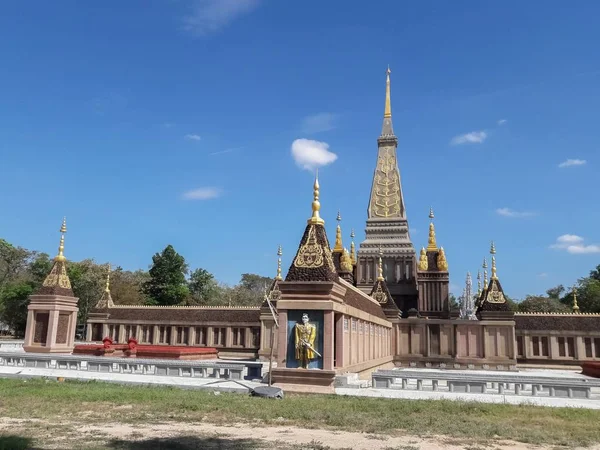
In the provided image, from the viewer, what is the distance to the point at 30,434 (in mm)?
8969

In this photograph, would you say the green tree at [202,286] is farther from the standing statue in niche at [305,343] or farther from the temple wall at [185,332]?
the standing statue in niche at [305,343]

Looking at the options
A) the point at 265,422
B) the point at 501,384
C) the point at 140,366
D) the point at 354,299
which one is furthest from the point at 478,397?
the point at 140,366

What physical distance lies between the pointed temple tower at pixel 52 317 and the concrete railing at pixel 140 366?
7.27 feet

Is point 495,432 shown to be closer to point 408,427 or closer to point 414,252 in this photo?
point 408,427

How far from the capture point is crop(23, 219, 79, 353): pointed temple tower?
26.0 meters

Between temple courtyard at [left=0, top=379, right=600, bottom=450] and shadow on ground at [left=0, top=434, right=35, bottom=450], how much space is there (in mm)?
14

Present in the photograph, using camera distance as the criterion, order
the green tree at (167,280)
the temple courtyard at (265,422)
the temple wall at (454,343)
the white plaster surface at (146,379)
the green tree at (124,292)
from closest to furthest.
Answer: the temple courtyard at (265,422) < the white plaster surface at (146,379) < the temple wall at (454,343) < the green tree at (167,280) < the green tree at (124,292)

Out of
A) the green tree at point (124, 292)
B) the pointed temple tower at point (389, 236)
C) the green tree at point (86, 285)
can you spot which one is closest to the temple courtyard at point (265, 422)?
the pointed temple tower at point (389, 236)

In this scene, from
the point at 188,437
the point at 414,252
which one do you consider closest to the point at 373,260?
the point at 414,252

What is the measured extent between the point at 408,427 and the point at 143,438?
5.12 metres

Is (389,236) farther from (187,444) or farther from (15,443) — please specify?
(15,443)

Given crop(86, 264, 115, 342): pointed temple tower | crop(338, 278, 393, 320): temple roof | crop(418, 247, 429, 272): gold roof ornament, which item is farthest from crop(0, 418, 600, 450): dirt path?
crop(418, 247, 429, 272): gold roof ornament

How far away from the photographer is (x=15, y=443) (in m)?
7.93

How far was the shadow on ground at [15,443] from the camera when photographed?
7.68m
